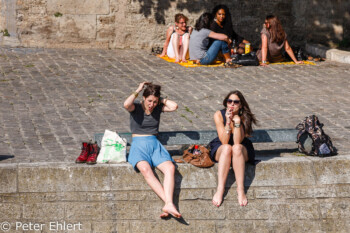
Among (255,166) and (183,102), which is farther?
(183,102)

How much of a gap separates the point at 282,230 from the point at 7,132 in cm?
359

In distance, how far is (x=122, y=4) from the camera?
13953mm

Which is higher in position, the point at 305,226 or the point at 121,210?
the point at 121,210

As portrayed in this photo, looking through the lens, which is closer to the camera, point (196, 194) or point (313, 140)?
point (196, 194)

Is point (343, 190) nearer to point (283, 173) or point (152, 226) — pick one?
point (283, 173)

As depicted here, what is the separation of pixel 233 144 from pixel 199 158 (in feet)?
1.27

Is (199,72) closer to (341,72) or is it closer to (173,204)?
(341,72)

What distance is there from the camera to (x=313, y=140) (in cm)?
718

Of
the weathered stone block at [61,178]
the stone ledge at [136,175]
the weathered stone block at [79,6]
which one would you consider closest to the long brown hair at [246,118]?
the stone ledge at [136,175]

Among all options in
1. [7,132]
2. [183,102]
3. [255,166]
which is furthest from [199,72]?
[255,166]

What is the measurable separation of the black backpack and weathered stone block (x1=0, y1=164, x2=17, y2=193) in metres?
2.89

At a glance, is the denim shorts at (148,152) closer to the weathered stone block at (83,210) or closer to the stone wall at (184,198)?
the stone wall at (184,198)

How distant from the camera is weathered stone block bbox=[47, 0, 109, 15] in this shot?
13727mm

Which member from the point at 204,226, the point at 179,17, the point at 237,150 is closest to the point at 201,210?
the point at 204,226
